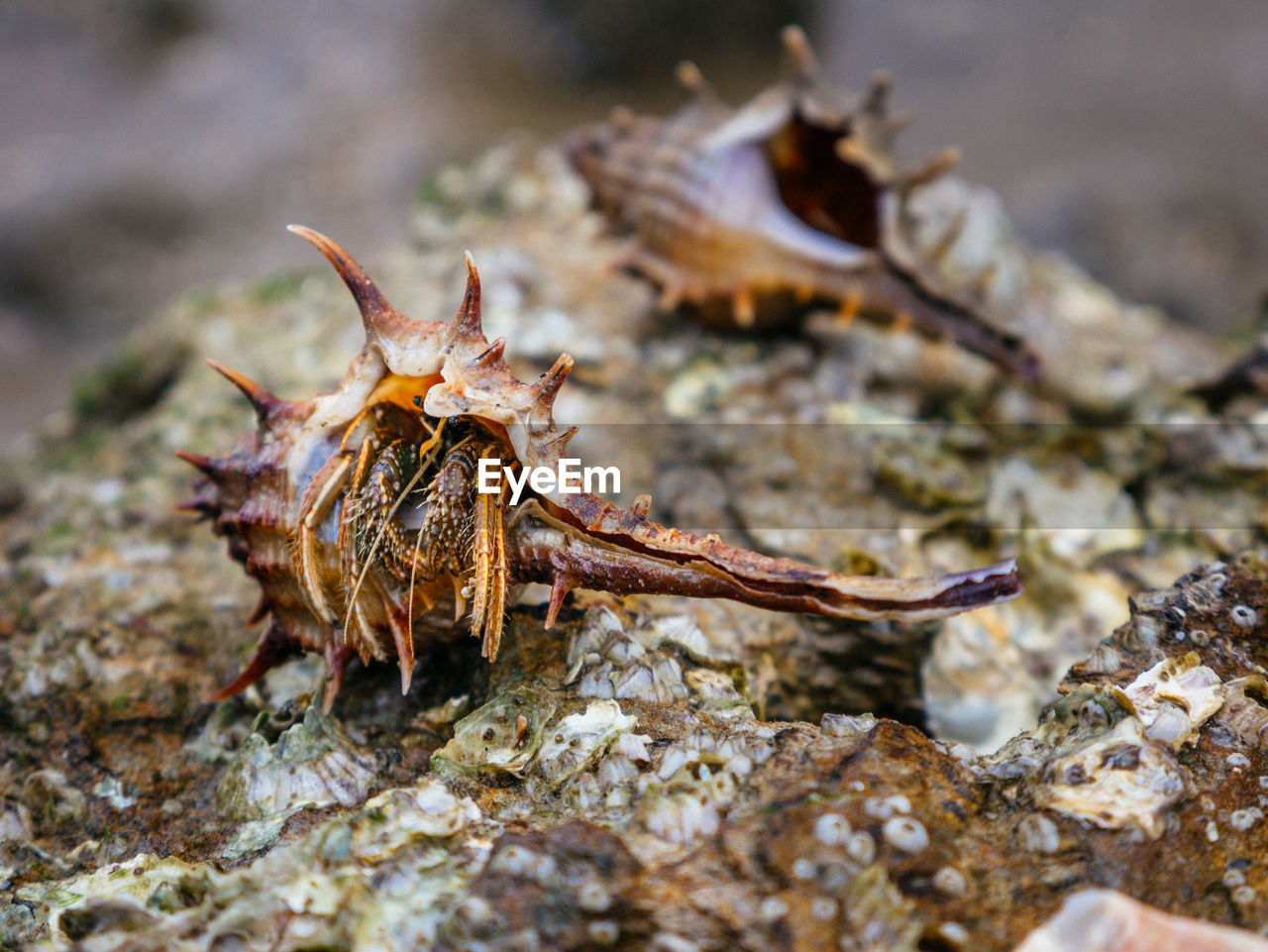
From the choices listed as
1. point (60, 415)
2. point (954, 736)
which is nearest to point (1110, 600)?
point (954, 736)

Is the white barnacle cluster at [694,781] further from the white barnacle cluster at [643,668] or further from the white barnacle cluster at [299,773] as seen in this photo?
the white barnacle cluster at [299,773]

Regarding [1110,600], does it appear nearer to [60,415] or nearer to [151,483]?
[151,483]

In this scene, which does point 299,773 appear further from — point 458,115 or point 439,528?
point 458,115

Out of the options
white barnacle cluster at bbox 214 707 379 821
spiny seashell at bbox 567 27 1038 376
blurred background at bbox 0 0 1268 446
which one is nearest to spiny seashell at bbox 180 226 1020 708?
white barnacle cluster at bbox 214 707 379 821

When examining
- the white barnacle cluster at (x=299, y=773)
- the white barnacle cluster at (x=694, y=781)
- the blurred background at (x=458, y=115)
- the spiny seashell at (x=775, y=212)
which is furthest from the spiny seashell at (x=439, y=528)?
the blurred background at (x=458, y=115)

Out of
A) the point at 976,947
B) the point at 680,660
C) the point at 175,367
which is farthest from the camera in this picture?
the point at 175,367

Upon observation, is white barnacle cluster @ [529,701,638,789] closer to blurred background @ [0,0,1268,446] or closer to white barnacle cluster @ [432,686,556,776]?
white barnacle cluster @ [432,686,556,776]
